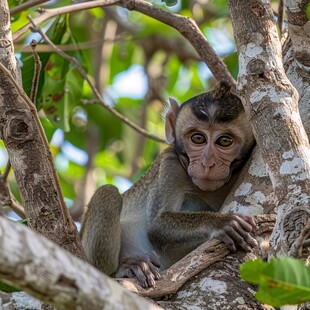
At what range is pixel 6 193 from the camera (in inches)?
232

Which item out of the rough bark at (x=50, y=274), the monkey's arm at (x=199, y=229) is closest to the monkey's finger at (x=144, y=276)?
the monkey's arm at (x=199, y=229)

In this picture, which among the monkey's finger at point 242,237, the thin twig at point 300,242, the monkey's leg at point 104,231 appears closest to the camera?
the thin twig at point 300,242

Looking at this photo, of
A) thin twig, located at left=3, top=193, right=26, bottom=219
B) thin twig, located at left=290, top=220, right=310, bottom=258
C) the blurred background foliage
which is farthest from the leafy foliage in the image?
thin twig, located at left=290, top=220, right=310, bottom=258

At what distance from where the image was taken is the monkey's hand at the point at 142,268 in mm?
4938

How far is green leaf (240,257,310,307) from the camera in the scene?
2.77 metres

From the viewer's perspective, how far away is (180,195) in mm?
6586

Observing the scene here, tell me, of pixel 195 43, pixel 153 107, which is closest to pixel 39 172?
pixel 195 43

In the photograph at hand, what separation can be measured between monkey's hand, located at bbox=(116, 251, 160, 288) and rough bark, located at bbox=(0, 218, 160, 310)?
7.05 ft

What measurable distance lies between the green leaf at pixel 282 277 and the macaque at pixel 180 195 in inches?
108

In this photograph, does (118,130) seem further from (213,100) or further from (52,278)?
(52,278)

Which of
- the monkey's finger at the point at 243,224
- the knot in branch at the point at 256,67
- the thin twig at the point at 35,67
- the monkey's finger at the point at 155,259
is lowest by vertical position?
the monkey's finger at the point at 155,259

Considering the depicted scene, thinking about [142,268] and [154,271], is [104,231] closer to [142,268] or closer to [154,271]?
[142,268]

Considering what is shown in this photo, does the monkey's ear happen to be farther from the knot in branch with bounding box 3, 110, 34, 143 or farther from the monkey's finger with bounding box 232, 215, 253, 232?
the knot in branch with bounding box 3, 110, 34, 143

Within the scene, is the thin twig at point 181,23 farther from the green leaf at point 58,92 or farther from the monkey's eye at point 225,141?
the green leaf at point 58,92
